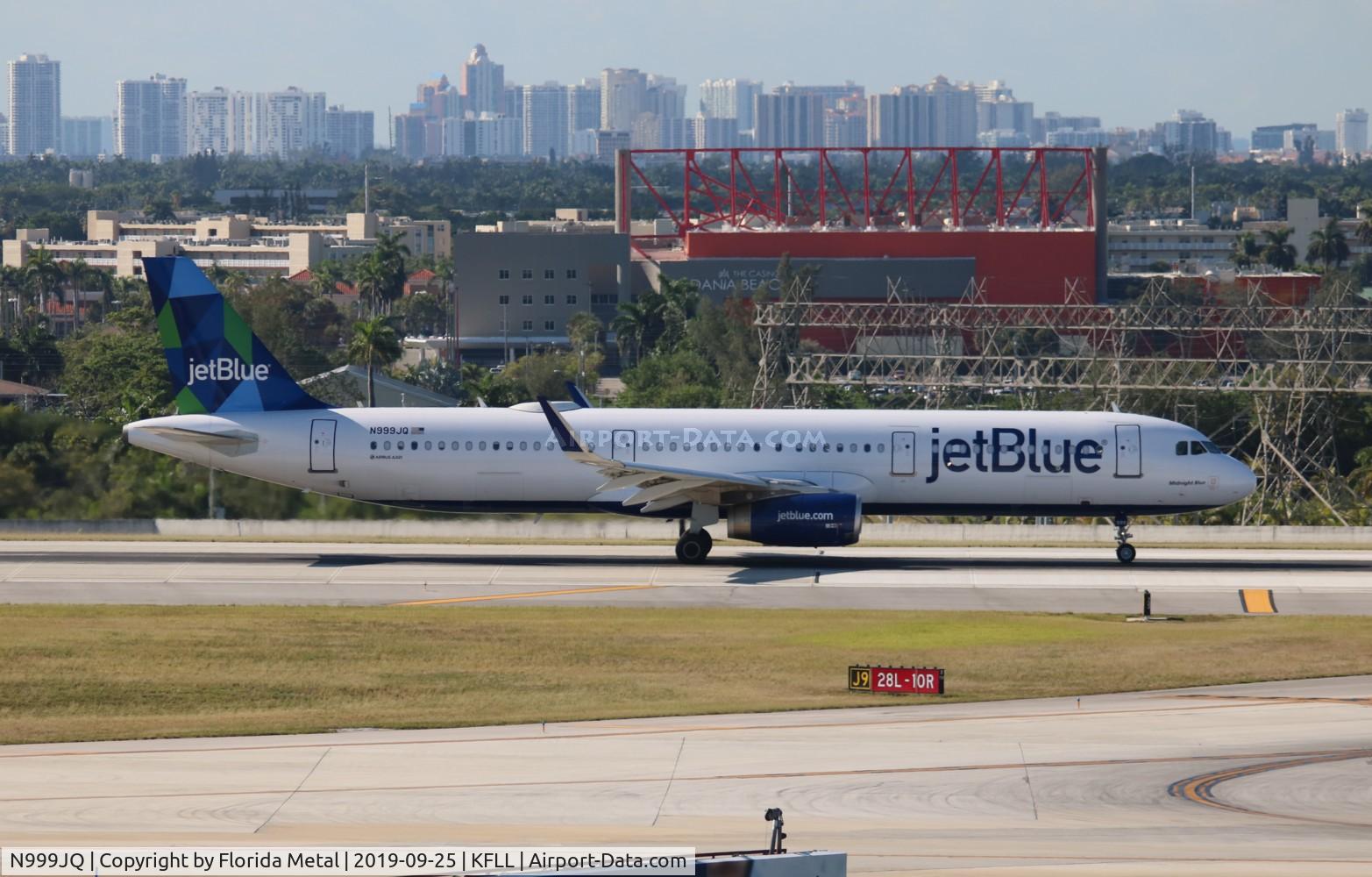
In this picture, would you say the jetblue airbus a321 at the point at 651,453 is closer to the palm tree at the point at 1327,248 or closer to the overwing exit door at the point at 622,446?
the overwing exit door at the point at 622,446

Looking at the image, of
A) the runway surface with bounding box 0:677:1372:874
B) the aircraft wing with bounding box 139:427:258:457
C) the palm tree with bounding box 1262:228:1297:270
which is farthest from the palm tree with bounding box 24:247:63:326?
the runway surface with bounding box 0:677:1372:874

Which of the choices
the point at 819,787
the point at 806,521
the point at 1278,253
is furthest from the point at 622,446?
the point at 1278,253

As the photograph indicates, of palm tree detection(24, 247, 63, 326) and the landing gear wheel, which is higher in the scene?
palm tree detection(24, 247, 63, 326)

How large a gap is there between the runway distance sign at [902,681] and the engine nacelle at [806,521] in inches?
550

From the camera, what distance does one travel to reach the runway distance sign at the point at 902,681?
30.6m

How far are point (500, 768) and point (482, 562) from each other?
72.5 feet

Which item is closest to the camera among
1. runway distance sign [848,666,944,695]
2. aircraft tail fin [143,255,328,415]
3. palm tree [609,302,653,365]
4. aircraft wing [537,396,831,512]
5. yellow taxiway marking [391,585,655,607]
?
runway distance sign [848,666,944,695]

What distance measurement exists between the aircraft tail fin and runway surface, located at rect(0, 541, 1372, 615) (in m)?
4.08

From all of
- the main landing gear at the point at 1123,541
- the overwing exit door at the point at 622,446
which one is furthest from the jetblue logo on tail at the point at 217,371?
the main landing gear at the point at 1123,541

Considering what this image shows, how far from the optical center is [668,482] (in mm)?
45312

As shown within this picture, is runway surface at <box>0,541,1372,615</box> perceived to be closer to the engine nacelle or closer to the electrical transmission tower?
the engine nacelle

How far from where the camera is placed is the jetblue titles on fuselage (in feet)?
154

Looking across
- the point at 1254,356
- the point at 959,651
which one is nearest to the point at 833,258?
the point at 1254,356

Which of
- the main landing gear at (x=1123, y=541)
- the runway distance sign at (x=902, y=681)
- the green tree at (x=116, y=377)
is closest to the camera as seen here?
the runway distance sign at (x=902, y=681)
